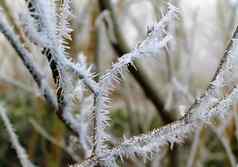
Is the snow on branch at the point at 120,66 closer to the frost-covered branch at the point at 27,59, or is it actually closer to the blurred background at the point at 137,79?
the blurred background at the point at 137,79

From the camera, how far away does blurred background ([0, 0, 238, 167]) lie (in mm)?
901

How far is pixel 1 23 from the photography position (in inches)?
16.3

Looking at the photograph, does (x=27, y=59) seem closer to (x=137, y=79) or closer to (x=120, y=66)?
(x=120, y=66)

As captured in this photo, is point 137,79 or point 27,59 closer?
point 27,59

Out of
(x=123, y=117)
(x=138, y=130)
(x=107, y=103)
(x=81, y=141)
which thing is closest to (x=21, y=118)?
(x=123, y=117)

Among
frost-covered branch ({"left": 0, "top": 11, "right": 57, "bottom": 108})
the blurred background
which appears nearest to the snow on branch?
the blurred background

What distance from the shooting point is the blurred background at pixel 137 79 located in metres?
0.90

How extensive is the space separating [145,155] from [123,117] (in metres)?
1.98

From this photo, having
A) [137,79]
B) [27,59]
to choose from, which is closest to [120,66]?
[27,59]

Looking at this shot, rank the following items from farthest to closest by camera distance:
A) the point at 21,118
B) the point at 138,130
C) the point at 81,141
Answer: the point at 21,118 → the point at 138,130 → the point at 81,141

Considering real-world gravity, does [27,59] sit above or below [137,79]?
below

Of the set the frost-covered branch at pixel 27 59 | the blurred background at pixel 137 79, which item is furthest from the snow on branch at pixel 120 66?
the frost-covered branch at pixel 27 59

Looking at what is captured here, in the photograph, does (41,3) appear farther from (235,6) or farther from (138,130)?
A: (138,130)

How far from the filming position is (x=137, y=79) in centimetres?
88
